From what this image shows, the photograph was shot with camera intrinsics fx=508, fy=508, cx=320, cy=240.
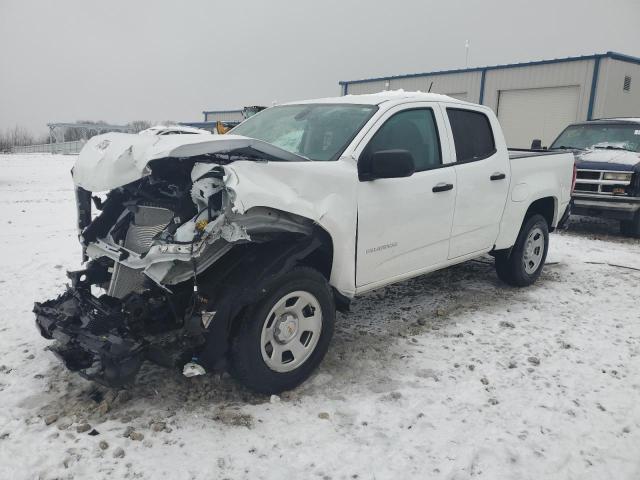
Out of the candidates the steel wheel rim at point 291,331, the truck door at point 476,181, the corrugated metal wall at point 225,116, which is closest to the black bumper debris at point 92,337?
the steel wheel rim at point 291,331

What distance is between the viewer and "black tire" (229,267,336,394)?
10.0 feet

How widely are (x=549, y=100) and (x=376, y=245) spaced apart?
63.8ft

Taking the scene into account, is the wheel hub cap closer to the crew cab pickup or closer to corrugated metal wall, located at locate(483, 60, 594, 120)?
the crew cab pickup

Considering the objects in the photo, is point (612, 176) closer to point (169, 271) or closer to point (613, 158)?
point (613, 158)

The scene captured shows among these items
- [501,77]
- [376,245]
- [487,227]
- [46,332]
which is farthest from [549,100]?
[46,332]

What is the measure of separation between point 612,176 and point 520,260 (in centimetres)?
459

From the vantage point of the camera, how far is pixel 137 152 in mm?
3088

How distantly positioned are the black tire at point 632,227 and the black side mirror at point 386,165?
7.22 meters

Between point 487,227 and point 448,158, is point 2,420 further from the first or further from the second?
Result: point 487,227

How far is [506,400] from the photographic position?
3.37m

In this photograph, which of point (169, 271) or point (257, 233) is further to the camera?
point (257, 233)

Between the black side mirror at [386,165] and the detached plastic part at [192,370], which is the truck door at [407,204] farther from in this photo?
the detached plastic part at [192,370]

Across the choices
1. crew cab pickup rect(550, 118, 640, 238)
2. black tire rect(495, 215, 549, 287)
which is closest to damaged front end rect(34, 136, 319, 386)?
black tire rect(495, 215, 549, 287)

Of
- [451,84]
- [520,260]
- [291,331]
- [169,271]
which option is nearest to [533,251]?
[520,260]
